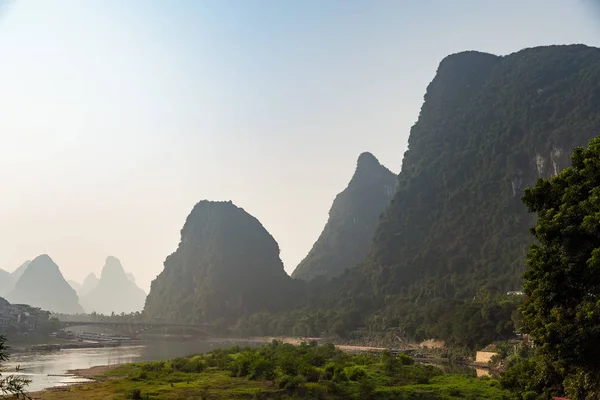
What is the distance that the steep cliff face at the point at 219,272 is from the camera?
135750 mm

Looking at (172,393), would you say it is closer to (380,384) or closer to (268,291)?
(380,384)

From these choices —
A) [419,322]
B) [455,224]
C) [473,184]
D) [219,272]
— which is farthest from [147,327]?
[473,184]

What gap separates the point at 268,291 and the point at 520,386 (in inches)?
4945

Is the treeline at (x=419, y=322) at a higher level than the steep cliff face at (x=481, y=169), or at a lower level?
lower

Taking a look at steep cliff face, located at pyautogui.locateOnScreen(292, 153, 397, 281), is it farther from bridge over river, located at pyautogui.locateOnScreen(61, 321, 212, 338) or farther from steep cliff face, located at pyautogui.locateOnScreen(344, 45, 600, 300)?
bridge over river, located at pyautogui.locateOnScreen(61, 321, 212, 338)

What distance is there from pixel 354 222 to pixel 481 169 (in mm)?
69663

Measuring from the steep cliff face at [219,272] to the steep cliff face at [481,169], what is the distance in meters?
33.3

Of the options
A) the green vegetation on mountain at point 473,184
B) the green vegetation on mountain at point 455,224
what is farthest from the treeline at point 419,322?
the green vegetation on mountain at point 473,184

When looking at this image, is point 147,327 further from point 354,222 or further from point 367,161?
point 367,161

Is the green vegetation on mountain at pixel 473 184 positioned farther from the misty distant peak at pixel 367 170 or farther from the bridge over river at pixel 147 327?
Answer: the misty distant peak at pixel 367 170

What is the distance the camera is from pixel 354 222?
563ft

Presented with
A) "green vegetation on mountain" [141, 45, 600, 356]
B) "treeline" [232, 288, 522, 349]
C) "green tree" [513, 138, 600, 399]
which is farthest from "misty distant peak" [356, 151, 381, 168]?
"green tree" [513, 138, 600, 399]

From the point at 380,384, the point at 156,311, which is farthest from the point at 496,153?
the point at 156,311

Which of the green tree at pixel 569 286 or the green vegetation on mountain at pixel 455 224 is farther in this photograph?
the green vegetation on mountain at pixel 455 224
